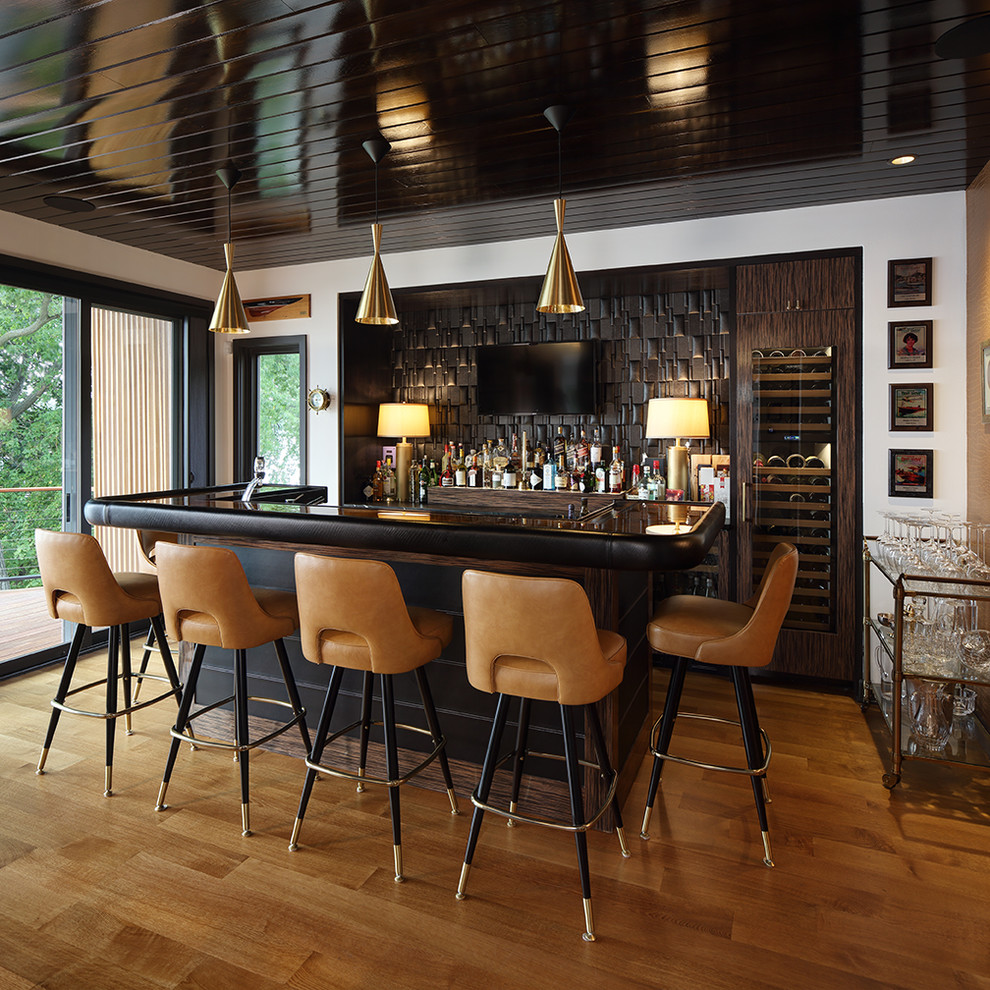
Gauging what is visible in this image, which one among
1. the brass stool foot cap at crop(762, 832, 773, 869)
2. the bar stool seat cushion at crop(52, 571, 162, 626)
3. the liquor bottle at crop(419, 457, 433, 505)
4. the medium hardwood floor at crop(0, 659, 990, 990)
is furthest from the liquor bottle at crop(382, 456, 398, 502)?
the brass stool foot cap at crop(762, 832, 773, 869)

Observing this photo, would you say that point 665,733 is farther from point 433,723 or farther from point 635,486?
point 635,486

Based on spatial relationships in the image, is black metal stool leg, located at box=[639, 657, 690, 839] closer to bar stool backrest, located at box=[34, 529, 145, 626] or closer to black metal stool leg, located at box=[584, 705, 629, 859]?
black metal stool leg, located at box=[584, 705, 629, 859]

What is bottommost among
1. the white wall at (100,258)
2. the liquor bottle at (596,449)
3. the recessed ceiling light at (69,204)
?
the liquor bottle at (596,449)

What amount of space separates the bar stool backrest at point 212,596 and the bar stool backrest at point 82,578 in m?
0.45

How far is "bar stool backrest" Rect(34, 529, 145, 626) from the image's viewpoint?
9.80ft

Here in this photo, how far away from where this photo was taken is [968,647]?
3020 millimetres

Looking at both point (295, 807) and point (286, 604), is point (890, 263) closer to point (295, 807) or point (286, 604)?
point (286, 604)

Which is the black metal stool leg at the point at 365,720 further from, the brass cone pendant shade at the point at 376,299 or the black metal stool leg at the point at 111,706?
the brass cone pendant shade at the point at 376,299

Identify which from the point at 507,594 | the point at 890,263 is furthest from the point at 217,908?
the point at 890,263

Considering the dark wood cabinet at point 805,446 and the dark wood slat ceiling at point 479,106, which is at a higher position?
the dark wood slat ceiling at point 479,106

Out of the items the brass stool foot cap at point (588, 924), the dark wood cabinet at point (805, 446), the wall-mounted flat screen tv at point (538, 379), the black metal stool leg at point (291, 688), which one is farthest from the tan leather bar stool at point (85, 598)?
the dark wood cabinet at point (805, 446)

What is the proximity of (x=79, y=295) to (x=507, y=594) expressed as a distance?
422 centimetres

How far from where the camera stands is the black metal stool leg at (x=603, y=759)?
238 centimetres

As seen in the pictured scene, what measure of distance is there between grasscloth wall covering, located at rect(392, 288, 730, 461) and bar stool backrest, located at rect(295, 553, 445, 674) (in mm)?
3218
